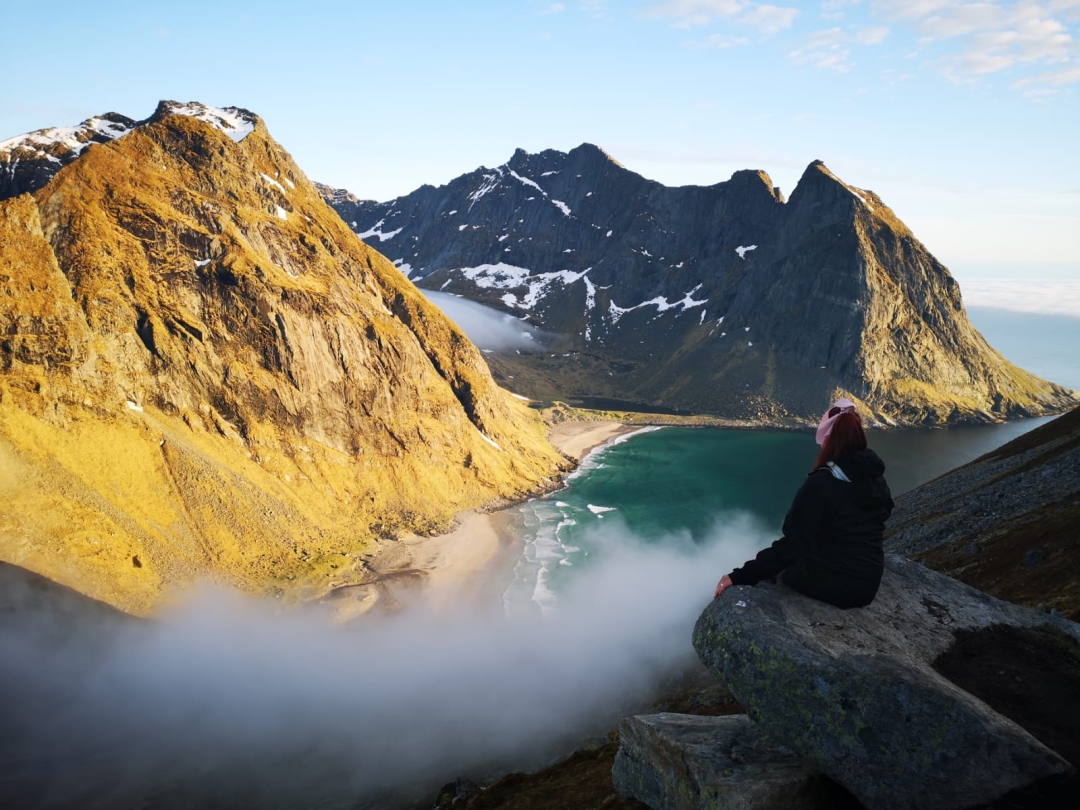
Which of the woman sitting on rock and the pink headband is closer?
the woman sitting on rock

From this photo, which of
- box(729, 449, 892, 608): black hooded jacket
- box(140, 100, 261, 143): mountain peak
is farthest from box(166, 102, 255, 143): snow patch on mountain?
box(729, 449, 892, 608): black hooded jacket

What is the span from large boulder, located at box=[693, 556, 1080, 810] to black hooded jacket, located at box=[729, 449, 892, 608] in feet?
1.03

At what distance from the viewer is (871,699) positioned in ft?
30.7

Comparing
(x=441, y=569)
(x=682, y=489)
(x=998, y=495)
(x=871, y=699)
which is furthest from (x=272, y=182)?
(x=871, y=699)

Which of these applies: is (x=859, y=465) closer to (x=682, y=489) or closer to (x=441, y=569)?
(x=441, y=569)

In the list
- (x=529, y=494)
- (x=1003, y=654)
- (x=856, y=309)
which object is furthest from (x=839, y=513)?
(x=856, y=309)

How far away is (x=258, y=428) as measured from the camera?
70438mm

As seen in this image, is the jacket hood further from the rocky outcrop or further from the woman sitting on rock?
the rocky outcrop

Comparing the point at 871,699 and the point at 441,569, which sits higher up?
the point at 871,699

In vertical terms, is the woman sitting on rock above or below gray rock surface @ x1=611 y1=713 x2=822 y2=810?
above

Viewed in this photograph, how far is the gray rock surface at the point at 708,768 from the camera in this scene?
34.1 feet

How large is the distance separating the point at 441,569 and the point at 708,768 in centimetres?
5911

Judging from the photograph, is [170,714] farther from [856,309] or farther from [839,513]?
[856,309]

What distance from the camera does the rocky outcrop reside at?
28.7 m
